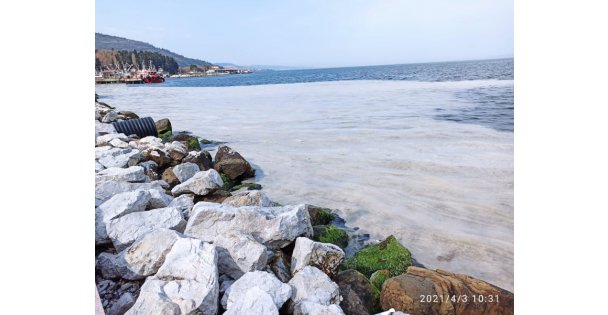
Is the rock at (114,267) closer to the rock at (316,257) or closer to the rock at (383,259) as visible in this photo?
the rock at (316,257)

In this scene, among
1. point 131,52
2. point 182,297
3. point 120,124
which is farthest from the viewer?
point 120,124

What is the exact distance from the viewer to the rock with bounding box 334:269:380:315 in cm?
169

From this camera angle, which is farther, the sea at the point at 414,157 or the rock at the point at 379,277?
the sea at the point at 414,157

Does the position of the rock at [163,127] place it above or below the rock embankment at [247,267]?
above

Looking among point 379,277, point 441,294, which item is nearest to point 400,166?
point 379,277

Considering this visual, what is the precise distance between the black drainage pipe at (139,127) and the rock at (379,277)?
431 centimetres

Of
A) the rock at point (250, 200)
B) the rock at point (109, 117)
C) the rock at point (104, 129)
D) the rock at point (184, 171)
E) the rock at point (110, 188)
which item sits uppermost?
the rock at point (109, 117)

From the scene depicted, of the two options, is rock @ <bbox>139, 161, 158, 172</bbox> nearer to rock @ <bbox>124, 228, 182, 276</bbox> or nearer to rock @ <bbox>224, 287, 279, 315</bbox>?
rock @ <bbox>124, 228, 182, 276</bbox>

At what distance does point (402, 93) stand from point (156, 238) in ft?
9.53

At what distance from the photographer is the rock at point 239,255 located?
1.79m

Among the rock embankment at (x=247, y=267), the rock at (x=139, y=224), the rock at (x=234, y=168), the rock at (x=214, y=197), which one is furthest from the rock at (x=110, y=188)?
the rock at (x=234, y=168)

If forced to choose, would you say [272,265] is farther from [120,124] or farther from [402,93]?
[120,124]
